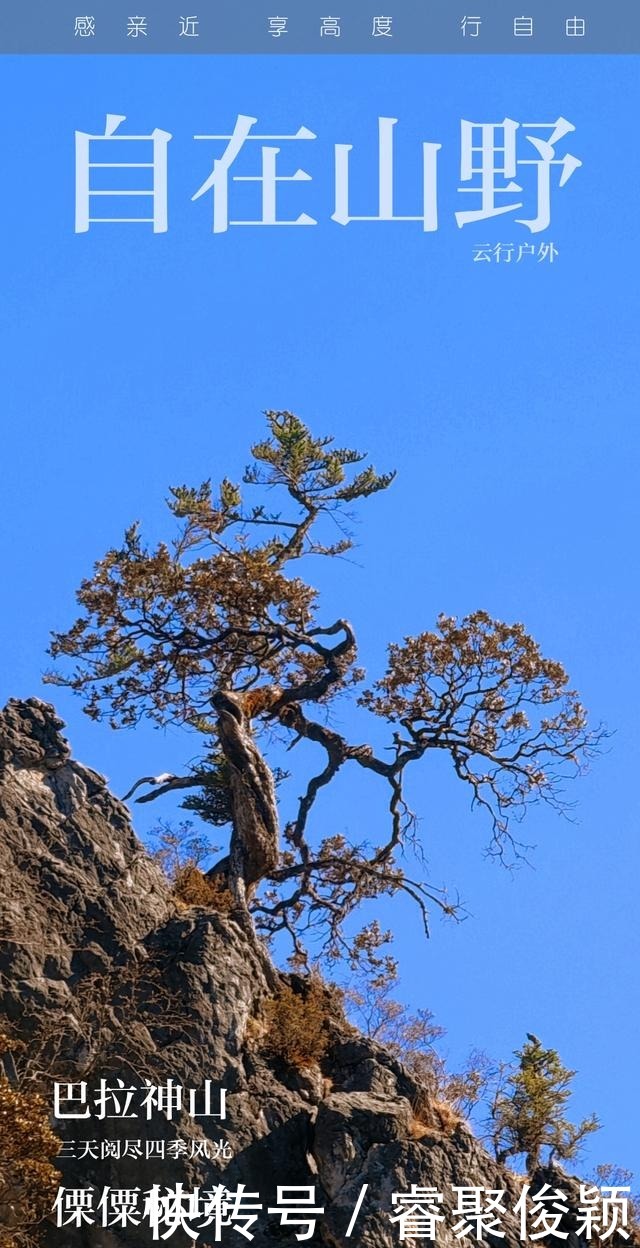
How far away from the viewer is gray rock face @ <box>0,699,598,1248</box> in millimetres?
20234

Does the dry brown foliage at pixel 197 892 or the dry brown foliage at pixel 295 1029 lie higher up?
the dry brown foliage at pixel 197 892

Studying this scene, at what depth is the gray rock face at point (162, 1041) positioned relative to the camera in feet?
66.4

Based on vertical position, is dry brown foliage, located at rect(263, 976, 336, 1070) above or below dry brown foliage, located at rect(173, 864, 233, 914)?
below

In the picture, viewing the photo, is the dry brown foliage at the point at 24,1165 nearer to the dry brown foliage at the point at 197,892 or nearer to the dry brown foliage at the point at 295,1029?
the dry brown foliage at the point at 295,1029

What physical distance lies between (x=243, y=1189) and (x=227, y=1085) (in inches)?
47.9

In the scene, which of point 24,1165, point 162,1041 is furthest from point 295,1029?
point 24,1165

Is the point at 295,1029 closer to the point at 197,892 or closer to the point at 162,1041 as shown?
the point at 162,1041

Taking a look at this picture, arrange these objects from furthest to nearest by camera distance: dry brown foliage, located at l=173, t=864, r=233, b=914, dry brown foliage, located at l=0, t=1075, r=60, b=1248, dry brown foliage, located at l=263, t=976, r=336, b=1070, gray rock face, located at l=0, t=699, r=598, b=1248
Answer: dry brown foliage, located at l=173, t=864, r=233, b=914 < dry brown foliage, located at l=263, t=976, r=336, b=1070 < gray rock face, located at l=0, t=699, r=598, b=1248 < dry brown foliage, located at l=0, t=1075, r=60, b=1248

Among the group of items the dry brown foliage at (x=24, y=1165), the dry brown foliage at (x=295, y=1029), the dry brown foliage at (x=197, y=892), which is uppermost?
the dry brown foliage at (x=197, y=892)

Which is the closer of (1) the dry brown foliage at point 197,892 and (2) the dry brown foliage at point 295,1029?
(2) the dry brown foliage at point 295,1029

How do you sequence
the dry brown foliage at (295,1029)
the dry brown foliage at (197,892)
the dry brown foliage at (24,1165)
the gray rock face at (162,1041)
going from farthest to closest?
the dry brown foliage at (197,892) < the dry brown foliage at (295,1029) < the gray rock face at (162,1041) < the dry brown foliage at (24,1165)

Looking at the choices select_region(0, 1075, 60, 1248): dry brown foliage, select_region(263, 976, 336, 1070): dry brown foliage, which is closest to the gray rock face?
select_region(263, 976, 336, 1070): dry brown foliage

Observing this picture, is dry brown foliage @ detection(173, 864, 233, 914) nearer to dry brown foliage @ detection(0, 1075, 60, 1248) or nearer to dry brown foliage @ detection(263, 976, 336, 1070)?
dry brown foliage @ detection(263, 976, 336, 1070)

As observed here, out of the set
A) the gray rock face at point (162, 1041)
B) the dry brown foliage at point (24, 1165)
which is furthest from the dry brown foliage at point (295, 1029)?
the dry brown foliage at point (24, 1165)
